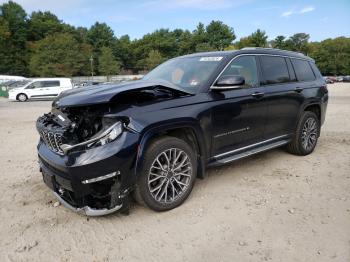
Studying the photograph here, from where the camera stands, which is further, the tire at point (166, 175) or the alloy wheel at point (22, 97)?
the alloy wheel at point (22, 97)

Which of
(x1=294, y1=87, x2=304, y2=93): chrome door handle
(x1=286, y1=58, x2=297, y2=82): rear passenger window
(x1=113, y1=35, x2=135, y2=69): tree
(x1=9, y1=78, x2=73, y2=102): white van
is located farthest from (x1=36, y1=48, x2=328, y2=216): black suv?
(x1=113, y1=35, x2=135, y2=69): tree

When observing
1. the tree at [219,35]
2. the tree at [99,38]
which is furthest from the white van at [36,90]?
the tree at [219,35]

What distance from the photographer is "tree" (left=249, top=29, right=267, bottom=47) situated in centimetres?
8994

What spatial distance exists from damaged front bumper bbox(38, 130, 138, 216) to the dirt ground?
30 cm

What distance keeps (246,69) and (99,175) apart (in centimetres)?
265

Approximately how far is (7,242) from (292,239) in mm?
2780

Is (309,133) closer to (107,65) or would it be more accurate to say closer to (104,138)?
(104,138)

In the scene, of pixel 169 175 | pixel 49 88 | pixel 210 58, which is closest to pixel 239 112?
pixel 210 58

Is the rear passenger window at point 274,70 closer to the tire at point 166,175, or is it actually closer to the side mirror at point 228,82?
the side mirror at point 228,82

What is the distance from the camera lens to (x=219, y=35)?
105125 millimetres

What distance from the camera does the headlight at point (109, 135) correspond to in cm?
325

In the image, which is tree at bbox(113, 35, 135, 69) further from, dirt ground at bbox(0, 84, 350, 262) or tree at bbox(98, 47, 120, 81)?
dirt ground at bbox(0, 84, 350, 262)

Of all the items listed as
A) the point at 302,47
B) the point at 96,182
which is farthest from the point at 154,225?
the point at 302,47

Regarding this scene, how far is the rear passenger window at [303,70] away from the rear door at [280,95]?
17 cm
